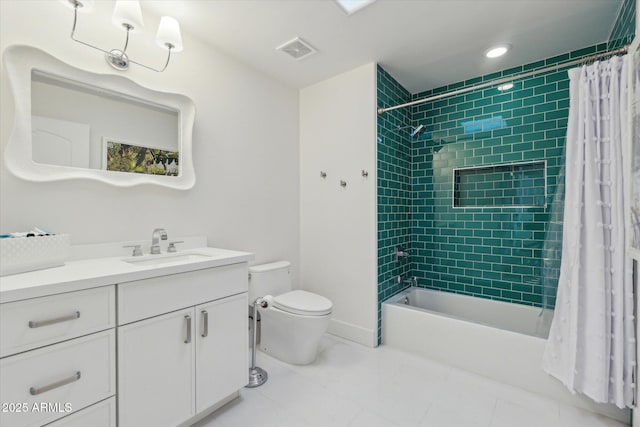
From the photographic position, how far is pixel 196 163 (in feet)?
6.65

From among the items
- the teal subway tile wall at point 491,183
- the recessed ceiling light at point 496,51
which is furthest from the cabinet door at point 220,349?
the recessed ceiling light at point 496,51

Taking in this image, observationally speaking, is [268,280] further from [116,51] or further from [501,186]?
[501,186]

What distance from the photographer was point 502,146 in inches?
101

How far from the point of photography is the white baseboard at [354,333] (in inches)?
94.3

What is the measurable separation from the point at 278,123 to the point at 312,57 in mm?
656

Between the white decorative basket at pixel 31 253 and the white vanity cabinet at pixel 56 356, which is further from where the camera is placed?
the white decorative basket at pixel 31 253

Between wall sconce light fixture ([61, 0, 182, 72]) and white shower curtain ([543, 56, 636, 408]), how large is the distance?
241 centimetres

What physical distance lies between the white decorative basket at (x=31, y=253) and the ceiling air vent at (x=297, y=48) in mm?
1873

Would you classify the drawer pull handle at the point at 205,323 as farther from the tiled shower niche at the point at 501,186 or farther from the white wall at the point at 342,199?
the tiled shower niche at the point at 501,186

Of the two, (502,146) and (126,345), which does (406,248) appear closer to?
(502,146)

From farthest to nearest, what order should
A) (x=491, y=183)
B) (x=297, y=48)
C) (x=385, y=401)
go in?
(x=491, y=183)
(x=297, y=48)
(x=385, y=401)

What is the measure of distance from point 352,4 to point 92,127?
172 cm

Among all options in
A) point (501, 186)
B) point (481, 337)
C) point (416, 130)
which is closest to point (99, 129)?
point (416, 130)

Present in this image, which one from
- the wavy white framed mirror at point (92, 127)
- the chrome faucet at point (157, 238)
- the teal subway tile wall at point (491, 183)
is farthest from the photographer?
the teal subway tile wall at point (491, 183)
